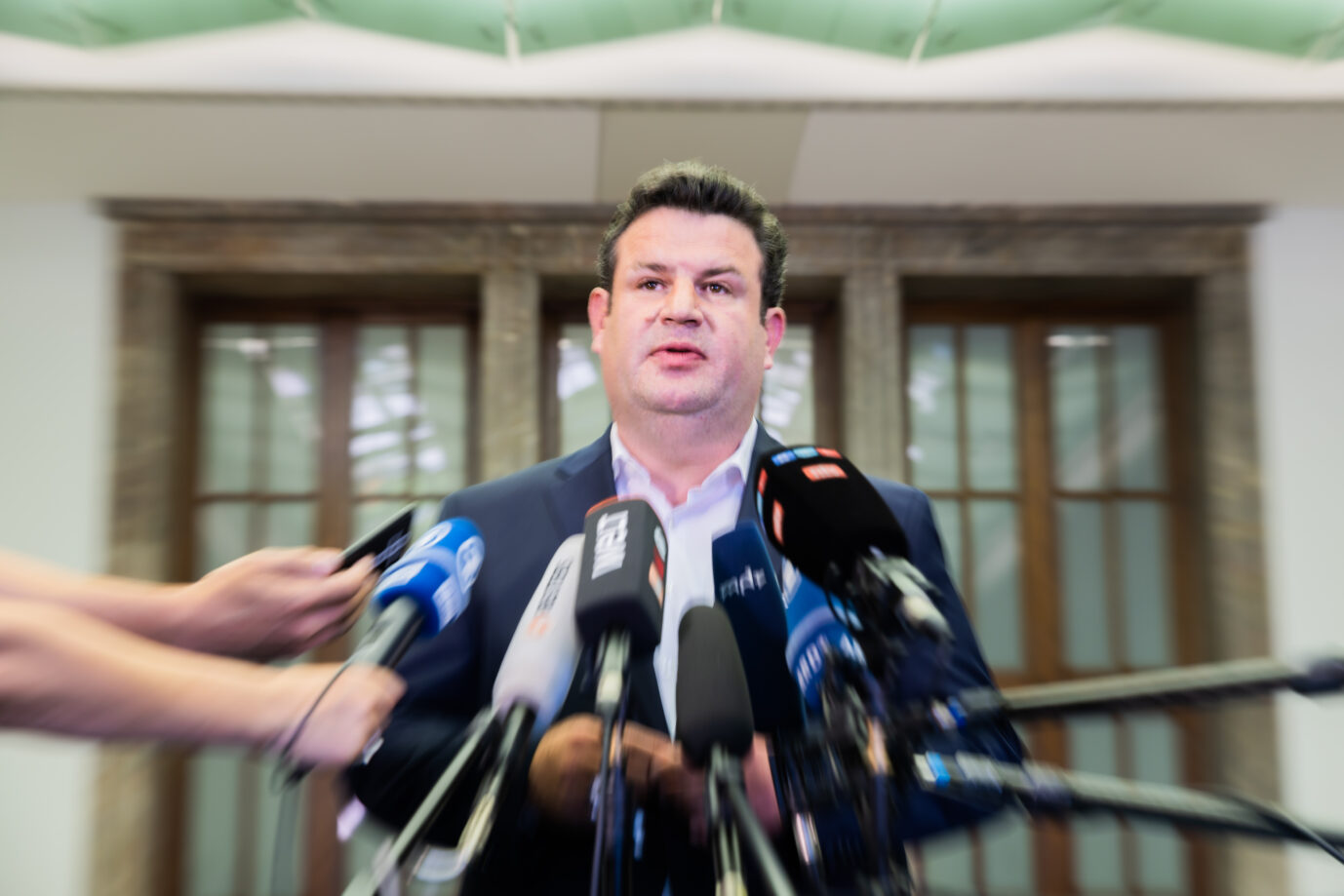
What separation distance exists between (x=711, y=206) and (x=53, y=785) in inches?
99.0

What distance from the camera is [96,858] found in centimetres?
222

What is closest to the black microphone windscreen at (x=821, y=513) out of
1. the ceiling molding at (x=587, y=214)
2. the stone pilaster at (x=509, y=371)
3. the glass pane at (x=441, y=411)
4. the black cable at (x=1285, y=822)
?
the black cable at (x=1285, y=822)

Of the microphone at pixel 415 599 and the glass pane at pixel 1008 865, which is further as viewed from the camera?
the glass pane at pixel 1008 865

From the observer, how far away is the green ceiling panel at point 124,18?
1783 millimetres

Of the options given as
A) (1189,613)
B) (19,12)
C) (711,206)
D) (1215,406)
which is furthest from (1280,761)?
(19,12)

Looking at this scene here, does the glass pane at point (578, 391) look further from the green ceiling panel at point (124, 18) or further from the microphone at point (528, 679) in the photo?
the microphone at point (528, 679)

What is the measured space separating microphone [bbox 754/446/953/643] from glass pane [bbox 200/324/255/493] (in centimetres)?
242

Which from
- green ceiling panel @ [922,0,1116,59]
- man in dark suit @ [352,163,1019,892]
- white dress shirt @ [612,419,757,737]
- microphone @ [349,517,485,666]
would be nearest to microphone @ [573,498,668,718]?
microphone @ [349,517,485,666]

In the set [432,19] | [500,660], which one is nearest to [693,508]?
[500,660]

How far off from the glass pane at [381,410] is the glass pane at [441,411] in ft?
0.16

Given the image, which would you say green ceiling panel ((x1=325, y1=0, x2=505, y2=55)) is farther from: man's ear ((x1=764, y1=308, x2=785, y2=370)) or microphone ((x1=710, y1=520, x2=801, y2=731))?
microphone ((x1=710, y1=520, x2=801, y2=731))

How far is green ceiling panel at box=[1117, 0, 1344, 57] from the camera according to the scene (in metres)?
1.82

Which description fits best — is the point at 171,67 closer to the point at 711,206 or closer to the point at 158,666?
the point at 711,206

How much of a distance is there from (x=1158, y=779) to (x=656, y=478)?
2401 mm
